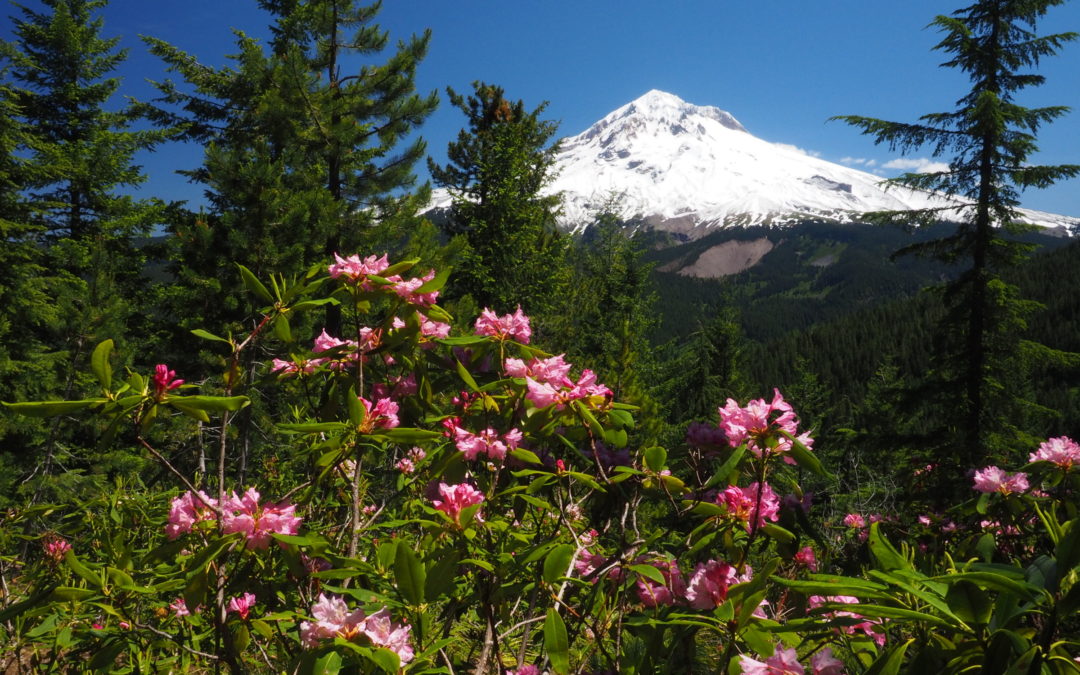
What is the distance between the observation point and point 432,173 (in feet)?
45.9

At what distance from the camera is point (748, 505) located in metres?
1.18

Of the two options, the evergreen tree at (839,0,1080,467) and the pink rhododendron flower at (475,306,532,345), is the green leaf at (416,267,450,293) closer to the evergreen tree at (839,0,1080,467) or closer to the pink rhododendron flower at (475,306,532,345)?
the pink rhododendron flower at (475,306,532,345)

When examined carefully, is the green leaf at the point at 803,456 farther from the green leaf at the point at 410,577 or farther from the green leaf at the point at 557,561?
the green leaf at the point at 410,577

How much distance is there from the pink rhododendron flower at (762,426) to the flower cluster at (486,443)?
20.2 inches

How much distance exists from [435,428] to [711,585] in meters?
0.85

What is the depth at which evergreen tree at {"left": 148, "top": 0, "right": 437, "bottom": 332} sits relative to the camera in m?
7.35

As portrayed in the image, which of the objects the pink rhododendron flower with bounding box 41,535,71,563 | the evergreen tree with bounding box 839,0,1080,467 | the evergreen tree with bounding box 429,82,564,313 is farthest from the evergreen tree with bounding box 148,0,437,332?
the evergreen tree with bounding box 839,0,1080,467

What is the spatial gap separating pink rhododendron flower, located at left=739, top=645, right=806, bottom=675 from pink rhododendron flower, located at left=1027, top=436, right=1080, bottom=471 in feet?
4.44

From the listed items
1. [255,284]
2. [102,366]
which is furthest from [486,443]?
[102,366]

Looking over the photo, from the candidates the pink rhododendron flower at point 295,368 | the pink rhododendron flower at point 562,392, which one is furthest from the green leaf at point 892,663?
the pink rhododendron flower at point 295,368

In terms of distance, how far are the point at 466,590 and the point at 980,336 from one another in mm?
9684

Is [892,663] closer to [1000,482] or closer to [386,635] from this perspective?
[386,635]

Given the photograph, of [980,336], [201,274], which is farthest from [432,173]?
[980,336]

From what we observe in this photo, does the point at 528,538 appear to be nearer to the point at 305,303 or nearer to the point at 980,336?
the point at 305,303
